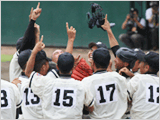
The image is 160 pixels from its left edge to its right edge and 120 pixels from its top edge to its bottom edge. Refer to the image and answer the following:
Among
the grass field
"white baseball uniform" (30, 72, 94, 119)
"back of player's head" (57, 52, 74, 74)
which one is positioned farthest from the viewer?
the grass field

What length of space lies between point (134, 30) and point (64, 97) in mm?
7238

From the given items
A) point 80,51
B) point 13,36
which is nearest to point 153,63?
point 80,51

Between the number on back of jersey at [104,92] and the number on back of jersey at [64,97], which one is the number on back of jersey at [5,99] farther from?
the number on back of jersey at [104,92]

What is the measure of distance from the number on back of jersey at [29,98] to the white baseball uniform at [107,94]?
0.53 metres

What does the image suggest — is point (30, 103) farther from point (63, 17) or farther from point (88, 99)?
point (63, 17)

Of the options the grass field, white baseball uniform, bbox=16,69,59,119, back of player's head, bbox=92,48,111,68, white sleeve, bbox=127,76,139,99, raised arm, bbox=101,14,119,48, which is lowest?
the grass field

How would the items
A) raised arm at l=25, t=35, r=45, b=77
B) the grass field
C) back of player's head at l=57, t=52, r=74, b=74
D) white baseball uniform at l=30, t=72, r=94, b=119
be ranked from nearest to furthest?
white baseball uniform at l=30, t=72, r=94, b=119 → back of player's head at l=57, t=52, r=74, b=74 → raised arm at l=25, t=35, r=45, b=77 → the grass field

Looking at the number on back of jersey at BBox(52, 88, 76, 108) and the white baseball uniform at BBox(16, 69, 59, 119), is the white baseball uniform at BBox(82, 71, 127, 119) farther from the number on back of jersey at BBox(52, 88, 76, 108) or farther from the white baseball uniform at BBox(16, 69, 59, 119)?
the white baseball uniform at BBox(16, 69, 59, 119)

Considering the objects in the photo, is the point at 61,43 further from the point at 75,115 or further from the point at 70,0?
the point at 75,115

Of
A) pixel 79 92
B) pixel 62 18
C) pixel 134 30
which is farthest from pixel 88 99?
pixel 62 18

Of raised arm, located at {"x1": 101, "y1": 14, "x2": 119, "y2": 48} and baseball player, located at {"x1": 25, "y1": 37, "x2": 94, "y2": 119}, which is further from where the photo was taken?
raised arm, located at {"x1": 101, "y1": 14, "x2": 119, "y2": 48}

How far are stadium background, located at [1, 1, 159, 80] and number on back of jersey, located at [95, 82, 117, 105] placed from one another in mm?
7354

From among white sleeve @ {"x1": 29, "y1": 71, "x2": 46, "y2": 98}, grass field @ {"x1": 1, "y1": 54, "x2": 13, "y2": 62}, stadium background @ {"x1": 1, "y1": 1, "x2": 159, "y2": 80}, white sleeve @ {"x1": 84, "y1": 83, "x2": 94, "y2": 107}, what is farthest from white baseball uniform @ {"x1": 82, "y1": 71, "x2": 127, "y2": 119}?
stadium background @ {"x1": 1, "y1": 1, "x2": 159, "y2": 80}

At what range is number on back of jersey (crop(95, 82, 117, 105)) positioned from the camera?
3.14 metres
